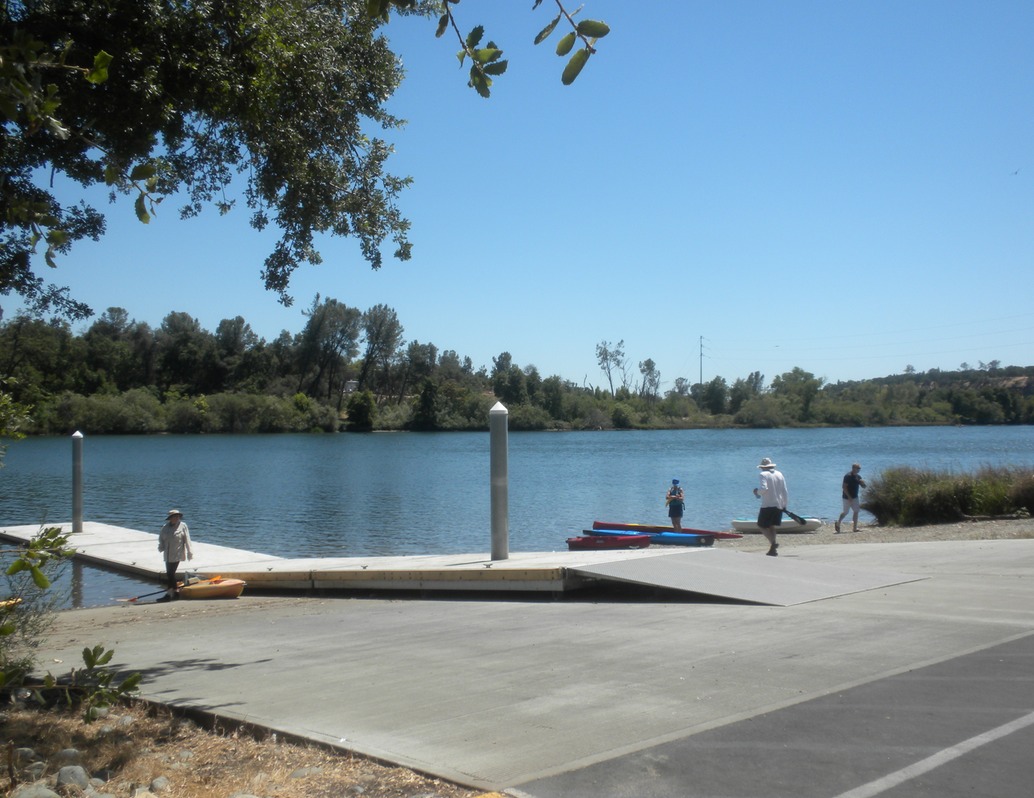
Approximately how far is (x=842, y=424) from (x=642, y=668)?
5742 inches

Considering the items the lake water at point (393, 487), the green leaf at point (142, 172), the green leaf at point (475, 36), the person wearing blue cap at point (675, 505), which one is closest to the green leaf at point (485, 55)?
the green leaf at point (475, 36)

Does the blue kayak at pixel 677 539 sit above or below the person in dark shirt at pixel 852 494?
below

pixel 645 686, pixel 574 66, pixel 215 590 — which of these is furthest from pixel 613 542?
pixel 574 66

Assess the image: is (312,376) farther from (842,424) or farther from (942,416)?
(942,416)

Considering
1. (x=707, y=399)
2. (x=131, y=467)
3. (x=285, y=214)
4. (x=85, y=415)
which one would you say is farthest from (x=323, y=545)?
(x=707, y=399)

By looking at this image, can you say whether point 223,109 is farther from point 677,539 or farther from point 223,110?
point 677,539

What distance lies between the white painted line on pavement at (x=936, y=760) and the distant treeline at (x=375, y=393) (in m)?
56.8

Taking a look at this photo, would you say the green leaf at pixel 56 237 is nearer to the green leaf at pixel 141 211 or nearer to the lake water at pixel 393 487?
the green leaf at pixel 141 211

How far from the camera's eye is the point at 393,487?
47250 millimetres

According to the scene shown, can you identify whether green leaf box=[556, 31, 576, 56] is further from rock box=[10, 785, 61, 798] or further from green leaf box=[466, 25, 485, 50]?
rock box=[10, 785, 61, 798]

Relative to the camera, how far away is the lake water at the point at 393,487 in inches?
1188

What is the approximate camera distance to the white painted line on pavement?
Result: 4641mm

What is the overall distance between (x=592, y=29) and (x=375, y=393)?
123327mm

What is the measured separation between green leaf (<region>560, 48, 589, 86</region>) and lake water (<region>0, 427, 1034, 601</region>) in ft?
21.2
